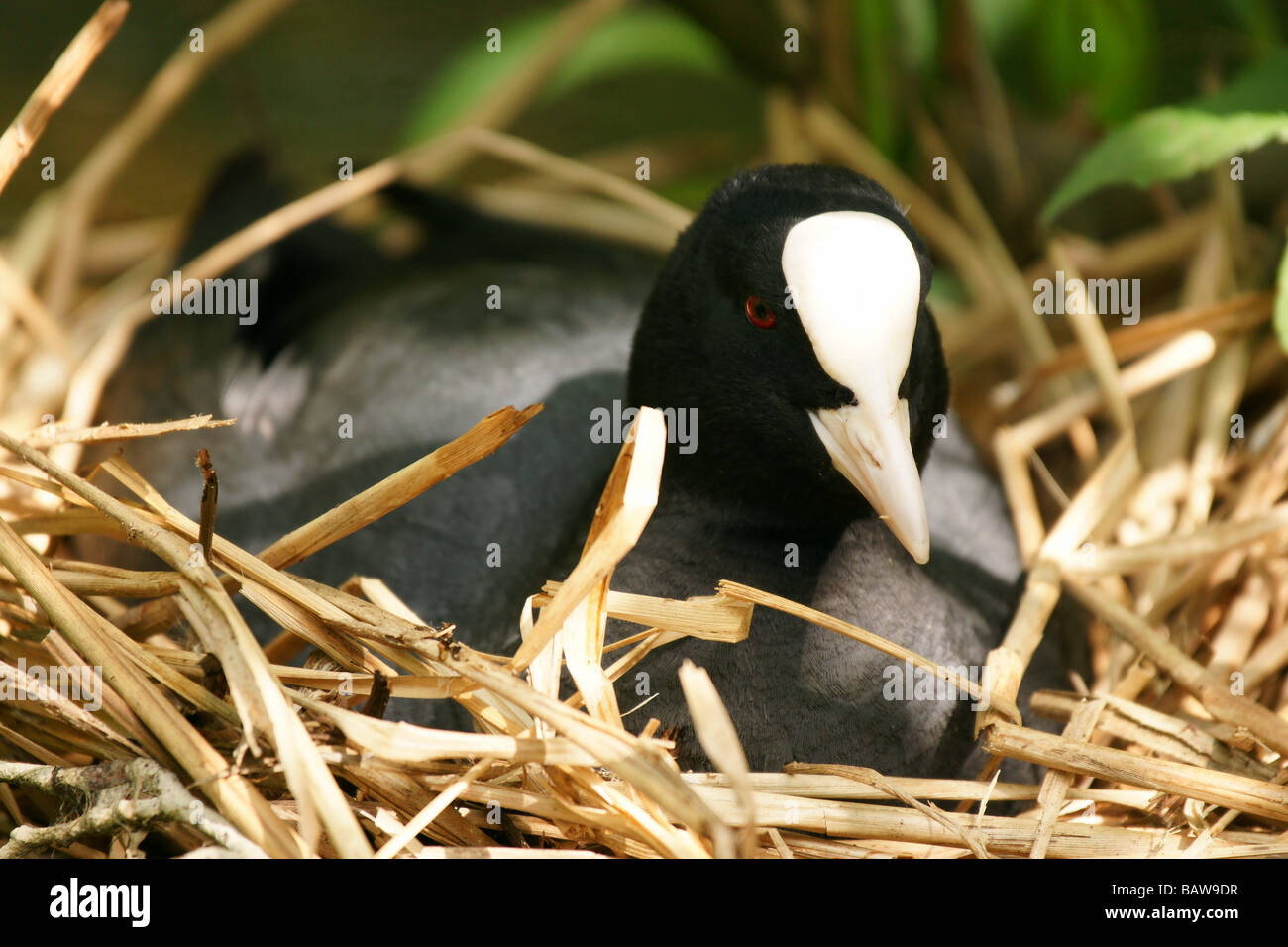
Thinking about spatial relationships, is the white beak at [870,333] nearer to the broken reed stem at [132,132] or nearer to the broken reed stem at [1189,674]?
the broken reed stem at [1189,674]

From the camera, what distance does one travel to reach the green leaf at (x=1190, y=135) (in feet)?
6.21

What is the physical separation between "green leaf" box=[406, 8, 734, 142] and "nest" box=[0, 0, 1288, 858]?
1254 mm

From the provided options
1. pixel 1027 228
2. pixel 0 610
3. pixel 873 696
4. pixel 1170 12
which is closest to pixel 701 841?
pixel 873 696

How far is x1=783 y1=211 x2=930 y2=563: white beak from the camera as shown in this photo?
1.51 meters

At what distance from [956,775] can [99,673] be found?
3.59 feet

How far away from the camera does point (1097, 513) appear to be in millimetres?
2059

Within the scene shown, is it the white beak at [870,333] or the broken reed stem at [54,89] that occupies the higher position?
the broken reed stem at [54,89]

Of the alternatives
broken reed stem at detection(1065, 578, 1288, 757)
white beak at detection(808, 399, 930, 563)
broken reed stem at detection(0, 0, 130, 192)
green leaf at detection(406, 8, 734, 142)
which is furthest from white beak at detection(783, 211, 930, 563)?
green leaf at detection(406, 8, 734, 142)

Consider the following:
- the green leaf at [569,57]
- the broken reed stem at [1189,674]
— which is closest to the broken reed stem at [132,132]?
the green leaf at [569,57]

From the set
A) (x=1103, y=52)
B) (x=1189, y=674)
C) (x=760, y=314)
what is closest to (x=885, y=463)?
(x=760, y=314)

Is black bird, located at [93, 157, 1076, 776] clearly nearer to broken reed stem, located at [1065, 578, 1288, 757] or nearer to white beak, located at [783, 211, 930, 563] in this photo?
white beak, located at [783, 211, 930, 563]

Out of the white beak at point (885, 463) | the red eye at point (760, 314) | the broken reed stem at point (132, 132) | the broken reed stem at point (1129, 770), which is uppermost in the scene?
the broken reed stem at point (132, 132)

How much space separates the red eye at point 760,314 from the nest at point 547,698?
29 cm
